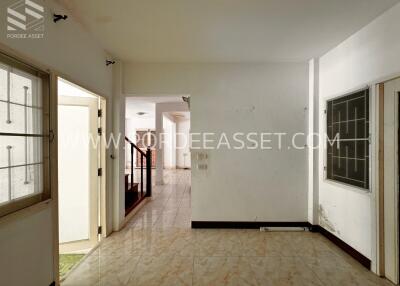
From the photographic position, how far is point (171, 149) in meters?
11.8

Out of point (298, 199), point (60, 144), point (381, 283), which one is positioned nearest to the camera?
point (381, 283)

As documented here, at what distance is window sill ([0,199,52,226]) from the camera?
61.2 inches

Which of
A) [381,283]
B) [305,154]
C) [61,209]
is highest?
[305,154]

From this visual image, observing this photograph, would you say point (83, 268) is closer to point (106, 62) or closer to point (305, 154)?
point (106, 62)

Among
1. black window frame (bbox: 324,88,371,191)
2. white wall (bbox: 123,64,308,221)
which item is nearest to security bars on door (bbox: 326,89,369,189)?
black window frame (bbox: 324,88,371,191)

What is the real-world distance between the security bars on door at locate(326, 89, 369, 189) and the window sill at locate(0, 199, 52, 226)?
11.2 ft

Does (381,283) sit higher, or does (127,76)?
(127,76)

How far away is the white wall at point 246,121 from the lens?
3.68 m

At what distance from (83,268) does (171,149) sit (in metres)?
9.31

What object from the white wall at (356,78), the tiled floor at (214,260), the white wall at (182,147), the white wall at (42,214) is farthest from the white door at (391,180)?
the white wall at (182,147)

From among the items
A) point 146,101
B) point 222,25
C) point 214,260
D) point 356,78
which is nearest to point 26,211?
point 214,260

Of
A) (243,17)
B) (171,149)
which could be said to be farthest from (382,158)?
(171,149)

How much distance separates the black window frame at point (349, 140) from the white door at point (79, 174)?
3480 mm

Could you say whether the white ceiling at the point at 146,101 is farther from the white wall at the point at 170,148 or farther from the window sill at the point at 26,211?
the window sill at the point at 26,211
